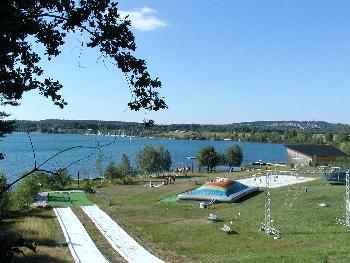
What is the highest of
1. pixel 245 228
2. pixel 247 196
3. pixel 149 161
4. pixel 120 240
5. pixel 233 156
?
pixel 233 156

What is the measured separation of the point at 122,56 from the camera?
7.26 metres

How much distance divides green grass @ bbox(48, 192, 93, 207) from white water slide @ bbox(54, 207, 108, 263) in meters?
5.64

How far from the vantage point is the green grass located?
4945 cm

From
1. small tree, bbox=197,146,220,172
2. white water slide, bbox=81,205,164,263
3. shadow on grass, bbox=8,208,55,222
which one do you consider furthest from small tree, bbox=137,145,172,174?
white water slide, bbox=81,205,164,263

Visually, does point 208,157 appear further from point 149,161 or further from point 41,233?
point 41,233

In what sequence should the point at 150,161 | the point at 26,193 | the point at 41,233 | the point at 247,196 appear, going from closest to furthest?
the point at 41,233 < the point at 26,193 < the point at 247,196 < the point at 150,161

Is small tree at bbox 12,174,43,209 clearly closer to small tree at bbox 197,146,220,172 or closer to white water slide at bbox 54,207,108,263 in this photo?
white water slide at bbox 54,207,108,263

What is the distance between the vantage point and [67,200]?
2056 inches

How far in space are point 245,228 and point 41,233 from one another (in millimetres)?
12823

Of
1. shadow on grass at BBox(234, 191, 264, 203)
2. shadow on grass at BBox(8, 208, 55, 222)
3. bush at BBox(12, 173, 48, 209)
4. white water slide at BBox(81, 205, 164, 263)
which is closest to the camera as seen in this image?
white water slide at BBox(81, 205, 164, 263)

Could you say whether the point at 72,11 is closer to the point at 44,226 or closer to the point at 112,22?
the point at 112,22

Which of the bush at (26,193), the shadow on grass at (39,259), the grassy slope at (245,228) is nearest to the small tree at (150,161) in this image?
the grassy slope at (245,228)

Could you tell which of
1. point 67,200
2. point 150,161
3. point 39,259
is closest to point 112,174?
point 150,161

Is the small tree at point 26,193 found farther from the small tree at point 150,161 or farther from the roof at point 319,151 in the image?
the roof at point 319,151
